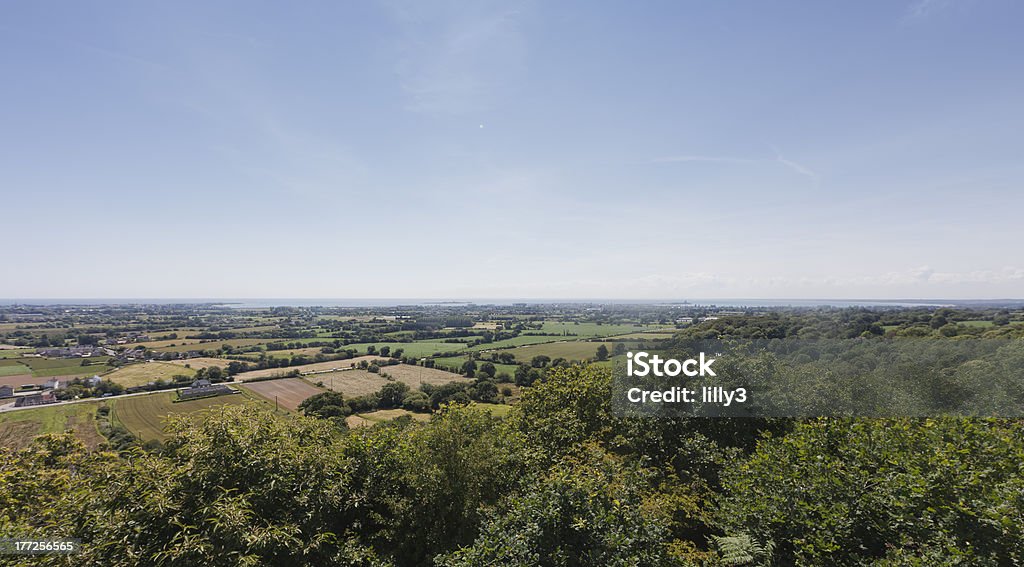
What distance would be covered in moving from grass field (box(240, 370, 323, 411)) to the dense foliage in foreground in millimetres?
41790

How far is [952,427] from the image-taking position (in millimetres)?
9852

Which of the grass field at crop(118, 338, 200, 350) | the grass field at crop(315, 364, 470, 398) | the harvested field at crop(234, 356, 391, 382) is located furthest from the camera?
the grass field at crop(118, 338, 200, 350)

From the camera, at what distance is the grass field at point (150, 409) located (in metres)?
33.8

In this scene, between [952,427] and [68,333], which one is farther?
[68,333]

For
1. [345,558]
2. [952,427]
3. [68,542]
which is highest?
[952,427]

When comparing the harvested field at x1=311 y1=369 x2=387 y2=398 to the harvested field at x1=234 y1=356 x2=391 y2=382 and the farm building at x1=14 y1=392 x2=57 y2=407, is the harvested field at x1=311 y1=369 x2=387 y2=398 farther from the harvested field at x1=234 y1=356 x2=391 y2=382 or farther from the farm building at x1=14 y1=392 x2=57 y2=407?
the farm building at x1=14 y1=392 x2=57 y2=407

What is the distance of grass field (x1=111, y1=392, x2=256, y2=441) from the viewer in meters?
33.8

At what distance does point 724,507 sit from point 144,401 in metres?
60.1

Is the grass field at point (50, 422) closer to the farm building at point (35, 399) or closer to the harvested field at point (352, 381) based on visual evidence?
the farm building at point (35, 399)

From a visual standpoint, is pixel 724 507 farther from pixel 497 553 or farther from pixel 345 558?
pixel 345 558

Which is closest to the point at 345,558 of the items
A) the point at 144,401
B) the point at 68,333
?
the point at 144,401

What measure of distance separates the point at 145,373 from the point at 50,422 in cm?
2739

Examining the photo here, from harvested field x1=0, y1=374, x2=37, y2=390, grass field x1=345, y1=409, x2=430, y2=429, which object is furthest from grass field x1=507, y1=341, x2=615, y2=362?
harvested field x1=0, y1=374, x2=37, y2=390

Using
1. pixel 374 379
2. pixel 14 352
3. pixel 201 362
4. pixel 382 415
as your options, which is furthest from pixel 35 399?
pixel 14 352
